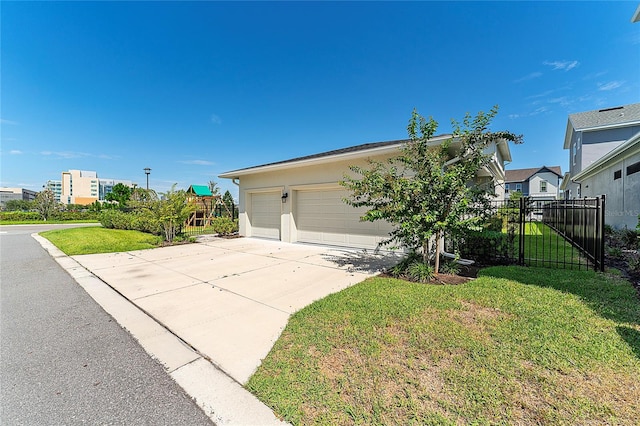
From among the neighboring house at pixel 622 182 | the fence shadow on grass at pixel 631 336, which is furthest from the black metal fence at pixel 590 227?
the fence shadow on grass at pixel 631 336

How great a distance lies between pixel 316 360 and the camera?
8.23ft

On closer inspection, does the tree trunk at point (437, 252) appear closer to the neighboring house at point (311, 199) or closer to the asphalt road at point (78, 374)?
the neighboring house at point (311, 199)

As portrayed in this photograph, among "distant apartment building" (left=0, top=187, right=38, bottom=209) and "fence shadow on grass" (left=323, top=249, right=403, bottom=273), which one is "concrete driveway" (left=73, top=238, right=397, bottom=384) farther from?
"distant apartment building" (left=0, top=187, right=38, bottom=209)

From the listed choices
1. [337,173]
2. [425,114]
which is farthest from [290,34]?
[425,114]

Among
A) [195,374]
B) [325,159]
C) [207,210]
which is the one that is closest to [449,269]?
[195,374]

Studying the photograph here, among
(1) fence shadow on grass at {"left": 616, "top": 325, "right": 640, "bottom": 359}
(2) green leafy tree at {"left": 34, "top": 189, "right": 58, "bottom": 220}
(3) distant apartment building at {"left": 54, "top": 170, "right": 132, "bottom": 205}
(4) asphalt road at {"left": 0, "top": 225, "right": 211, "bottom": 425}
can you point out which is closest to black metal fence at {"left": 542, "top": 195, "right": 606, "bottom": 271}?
(1) fence shadow on grass at {"left": 616, "top": 325, "right": 640, "bottom": 359}

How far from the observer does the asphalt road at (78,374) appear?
6.42ft

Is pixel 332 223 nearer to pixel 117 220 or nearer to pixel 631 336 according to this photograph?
pixel 631 336

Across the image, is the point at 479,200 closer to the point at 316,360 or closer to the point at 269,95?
the point at 316,360

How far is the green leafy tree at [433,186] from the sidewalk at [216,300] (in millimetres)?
1612

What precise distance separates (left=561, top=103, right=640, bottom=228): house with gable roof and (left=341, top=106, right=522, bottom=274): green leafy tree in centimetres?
578

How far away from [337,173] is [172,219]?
23.9ft

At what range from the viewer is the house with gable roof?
8.34 metres

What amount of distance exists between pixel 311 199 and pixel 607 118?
66.7 feet
